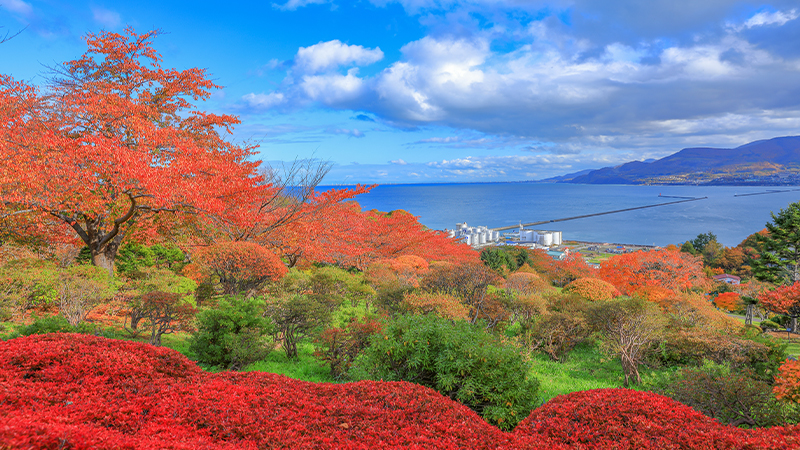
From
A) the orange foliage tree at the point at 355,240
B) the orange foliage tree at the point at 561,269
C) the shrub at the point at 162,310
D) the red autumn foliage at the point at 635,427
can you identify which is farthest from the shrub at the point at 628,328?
the orange foliage tree at the point at 561,269

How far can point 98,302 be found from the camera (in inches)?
291

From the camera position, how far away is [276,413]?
116 inches

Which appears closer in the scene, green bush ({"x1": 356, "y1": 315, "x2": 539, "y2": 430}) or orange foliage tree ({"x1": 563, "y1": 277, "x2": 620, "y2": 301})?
green bush ({"x1": 356, "y1": 315, "x2": 539, "y2": 430})

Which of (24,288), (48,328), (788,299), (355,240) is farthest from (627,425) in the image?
(355,240)

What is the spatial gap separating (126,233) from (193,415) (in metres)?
10.0

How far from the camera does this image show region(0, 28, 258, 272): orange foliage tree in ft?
25.6

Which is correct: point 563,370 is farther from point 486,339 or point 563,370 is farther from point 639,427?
point 639,427

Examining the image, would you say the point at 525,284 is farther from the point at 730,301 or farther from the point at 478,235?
the point at 478,235

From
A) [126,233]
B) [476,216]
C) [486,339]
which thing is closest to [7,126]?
[126,233]

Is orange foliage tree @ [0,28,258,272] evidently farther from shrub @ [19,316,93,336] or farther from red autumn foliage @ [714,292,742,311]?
red autumn foliage @ [714,292,742,311]

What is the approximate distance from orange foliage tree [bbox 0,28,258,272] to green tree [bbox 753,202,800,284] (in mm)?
27517

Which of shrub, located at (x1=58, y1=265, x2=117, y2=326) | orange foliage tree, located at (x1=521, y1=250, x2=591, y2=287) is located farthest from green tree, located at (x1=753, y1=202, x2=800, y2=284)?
shrub, located at (x1=58, y1=265, x2=117, y2=326)

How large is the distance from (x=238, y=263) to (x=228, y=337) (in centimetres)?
388

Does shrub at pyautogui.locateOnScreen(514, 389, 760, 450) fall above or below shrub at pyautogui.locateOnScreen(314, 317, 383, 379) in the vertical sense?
above
